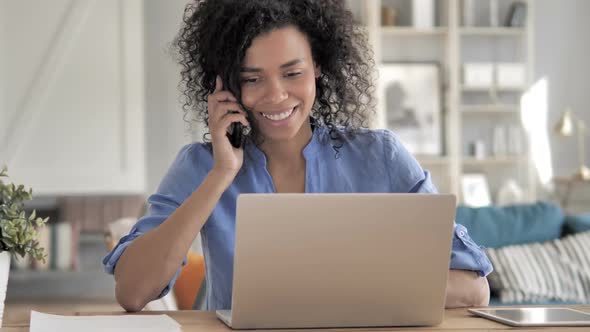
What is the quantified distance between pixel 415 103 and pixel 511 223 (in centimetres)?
276

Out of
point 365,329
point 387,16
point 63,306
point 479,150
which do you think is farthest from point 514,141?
point 365,329

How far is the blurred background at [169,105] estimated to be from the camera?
17.8 feet

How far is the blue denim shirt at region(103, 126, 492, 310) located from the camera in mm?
1854

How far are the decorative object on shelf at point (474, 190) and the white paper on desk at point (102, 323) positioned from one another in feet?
17.1

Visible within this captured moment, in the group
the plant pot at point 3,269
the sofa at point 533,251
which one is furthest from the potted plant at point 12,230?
the sofa at point 533,251

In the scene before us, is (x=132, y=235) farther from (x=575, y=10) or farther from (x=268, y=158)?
(x=575, y=10)

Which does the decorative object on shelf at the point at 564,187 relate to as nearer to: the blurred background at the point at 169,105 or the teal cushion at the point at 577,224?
→ the blurred background at the point at 169,105

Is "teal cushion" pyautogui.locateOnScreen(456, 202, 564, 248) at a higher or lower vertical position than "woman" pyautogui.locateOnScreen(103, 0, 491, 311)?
lower

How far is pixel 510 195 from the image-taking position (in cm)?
648

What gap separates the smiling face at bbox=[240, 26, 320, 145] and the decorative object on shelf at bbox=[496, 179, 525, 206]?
482 cm

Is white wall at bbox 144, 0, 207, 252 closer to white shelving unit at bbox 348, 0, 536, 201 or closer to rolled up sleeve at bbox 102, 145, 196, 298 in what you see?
white shelving unit at bbox 348, 0, 536, 201

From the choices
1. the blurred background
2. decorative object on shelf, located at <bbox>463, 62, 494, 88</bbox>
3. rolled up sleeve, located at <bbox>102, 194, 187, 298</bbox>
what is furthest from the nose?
decorative object on shelf, located at <bbox>463, 62, 494, 88</bbox>

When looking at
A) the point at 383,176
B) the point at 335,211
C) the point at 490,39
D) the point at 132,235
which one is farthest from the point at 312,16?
the point at 490,39

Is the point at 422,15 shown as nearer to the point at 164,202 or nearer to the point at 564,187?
the point at 564,187
